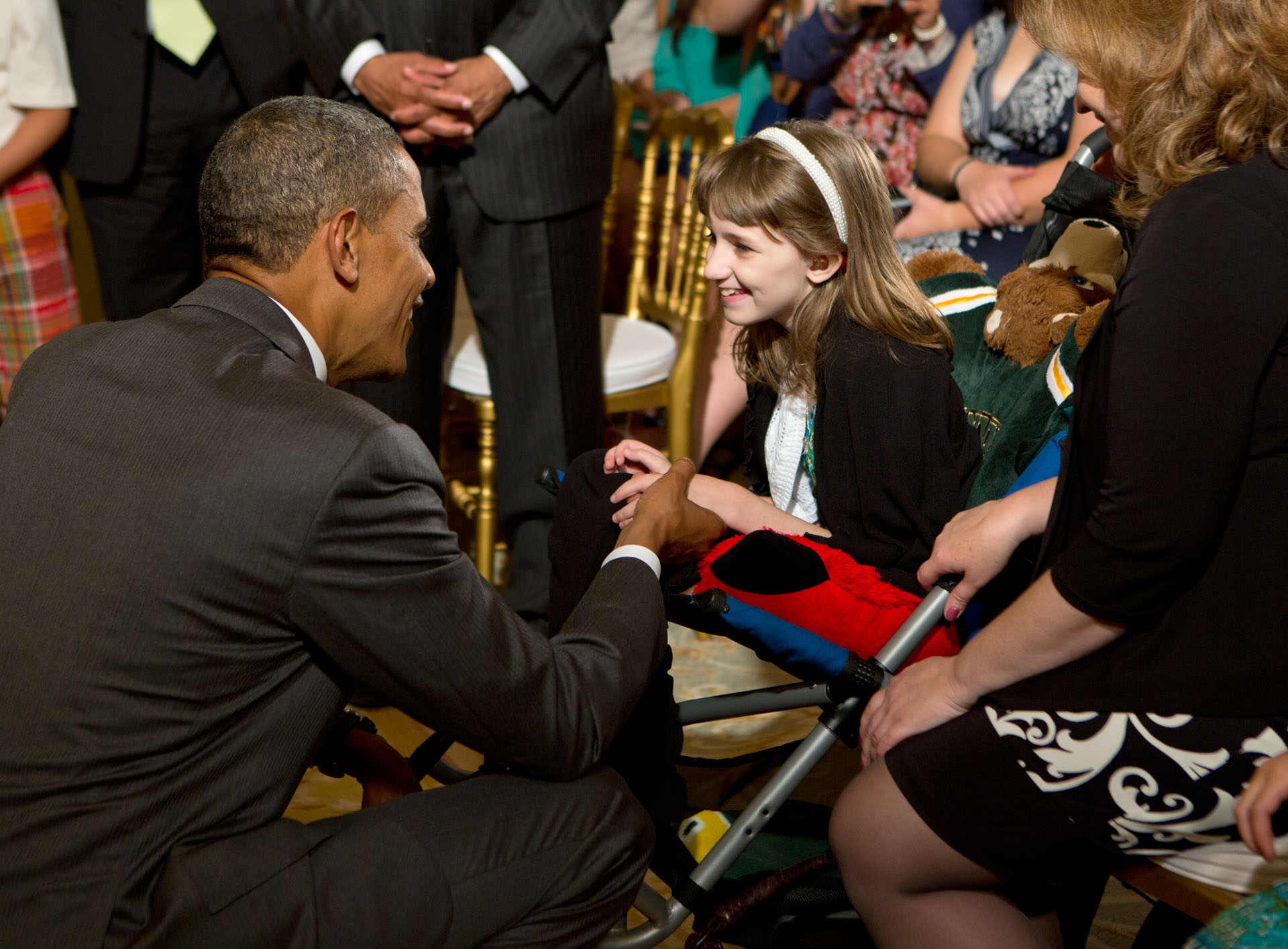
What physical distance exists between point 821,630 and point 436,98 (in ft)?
4.40

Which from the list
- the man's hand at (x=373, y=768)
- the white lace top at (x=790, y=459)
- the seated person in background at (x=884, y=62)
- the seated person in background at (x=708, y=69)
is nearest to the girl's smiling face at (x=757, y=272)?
the white lace top at (x=790, y=459)

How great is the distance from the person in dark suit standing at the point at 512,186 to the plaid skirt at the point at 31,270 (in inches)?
35.5

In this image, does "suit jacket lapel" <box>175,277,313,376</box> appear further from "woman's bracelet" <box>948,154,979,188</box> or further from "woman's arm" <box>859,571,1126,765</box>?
"woman's bracelet" <box>948,154,979,188</box>

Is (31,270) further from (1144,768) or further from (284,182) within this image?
(1144,768)

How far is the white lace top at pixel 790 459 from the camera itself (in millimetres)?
1856

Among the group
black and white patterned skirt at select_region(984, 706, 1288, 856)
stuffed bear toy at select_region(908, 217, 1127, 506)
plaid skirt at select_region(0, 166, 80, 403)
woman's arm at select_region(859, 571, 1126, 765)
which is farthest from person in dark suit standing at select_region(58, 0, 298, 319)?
black and white patterned skirt at select_region(984, 706, 1288, 856)

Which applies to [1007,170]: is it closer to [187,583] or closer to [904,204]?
[904,204]

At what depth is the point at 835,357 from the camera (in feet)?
5.73

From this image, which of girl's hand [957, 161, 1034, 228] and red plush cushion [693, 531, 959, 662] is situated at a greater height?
girl's hand [957, 161, 1034, 228]

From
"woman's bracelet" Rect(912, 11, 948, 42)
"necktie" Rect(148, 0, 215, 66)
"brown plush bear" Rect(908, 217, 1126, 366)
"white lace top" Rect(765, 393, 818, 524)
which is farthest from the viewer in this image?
"woman's bracelet" Rect(912, 11, 948, 42)

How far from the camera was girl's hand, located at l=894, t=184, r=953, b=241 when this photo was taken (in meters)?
2.78

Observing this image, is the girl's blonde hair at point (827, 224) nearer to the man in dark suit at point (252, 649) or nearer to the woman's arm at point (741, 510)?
the woman's arm at point (741, 510)

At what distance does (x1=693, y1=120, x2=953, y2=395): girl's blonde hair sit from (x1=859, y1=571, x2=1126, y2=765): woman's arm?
0.55 m

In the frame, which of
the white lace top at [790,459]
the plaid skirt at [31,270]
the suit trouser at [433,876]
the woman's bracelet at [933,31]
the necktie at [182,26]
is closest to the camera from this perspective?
the suit trouser at [433,876]
